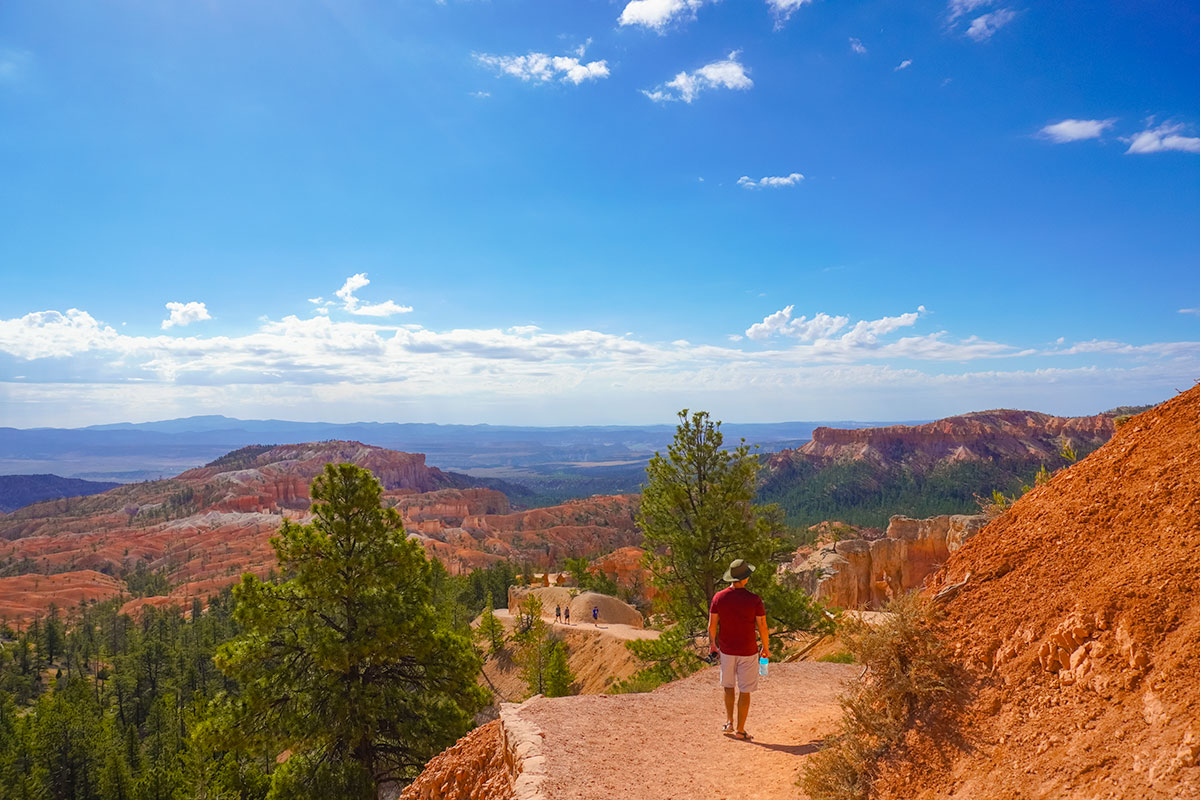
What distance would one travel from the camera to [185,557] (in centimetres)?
12400

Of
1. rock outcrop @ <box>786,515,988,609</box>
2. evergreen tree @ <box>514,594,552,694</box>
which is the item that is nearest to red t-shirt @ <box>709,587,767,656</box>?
evergreen tree @ <box>514,594,552,694</box>

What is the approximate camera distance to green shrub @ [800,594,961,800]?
5785 millimetres

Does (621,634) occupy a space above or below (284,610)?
below

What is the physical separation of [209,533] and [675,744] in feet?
517

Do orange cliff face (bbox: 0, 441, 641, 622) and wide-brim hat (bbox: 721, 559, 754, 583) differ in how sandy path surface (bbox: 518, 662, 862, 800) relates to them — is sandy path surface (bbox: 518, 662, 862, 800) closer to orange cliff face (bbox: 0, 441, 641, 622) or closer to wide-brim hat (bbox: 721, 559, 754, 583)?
wide-brim hat (bbox: 721, 559, 754, 583)

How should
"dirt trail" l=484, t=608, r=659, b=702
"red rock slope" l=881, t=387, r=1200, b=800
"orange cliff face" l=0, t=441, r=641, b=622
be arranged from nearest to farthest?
1. "red rock slope" l=881, t=387, r=1200, b=800
2. "dirt trail" l=484, t=608, r=659, b=702
3. "orange cliff face" l=0, t=441, r=641, b=622

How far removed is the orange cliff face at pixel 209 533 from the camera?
A: 343 feet

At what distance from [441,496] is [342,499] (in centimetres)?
16061

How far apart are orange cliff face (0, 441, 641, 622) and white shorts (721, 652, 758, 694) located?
85.0 metres

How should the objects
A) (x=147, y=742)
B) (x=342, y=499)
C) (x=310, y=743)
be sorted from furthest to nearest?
(x=147, y=742), (x=342, y=499), (x=310, y=743)

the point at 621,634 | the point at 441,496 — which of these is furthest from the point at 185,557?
the point at 621,634

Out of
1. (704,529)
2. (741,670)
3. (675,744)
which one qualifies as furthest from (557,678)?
(741,670)

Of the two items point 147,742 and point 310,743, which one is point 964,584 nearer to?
point 310,743

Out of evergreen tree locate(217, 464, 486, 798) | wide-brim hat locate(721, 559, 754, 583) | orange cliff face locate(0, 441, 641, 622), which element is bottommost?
orange cliff face locate(0, 441, 641, 622)
